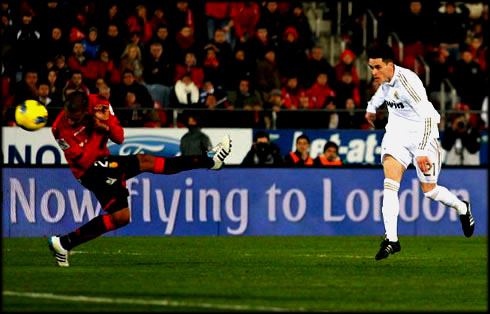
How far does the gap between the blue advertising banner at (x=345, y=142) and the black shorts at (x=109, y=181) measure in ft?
30.7

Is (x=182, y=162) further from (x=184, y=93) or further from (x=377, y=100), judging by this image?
(x=184, y=93)

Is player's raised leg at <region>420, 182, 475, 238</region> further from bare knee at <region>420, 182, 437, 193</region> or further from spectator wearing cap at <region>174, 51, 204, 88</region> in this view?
spectator wearing cap at <region>174, 51, 204, 88</region>

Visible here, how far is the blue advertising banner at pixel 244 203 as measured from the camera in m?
19.3

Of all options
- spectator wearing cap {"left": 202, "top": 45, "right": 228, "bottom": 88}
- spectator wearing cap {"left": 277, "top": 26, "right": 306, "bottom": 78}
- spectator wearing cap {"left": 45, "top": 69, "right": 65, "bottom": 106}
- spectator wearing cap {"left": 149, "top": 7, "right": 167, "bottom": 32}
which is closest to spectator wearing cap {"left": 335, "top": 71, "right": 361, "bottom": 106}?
spectator wearing cap {"left": 277, "top": 26, "right": 306, "bottom": 78}

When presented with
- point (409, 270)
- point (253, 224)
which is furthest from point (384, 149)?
point (253, 224)

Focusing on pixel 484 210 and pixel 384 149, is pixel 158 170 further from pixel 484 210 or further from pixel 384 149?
pixel 484 210

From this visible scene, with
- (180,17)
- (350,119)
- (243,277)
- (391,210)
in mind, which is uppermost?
(180,17)

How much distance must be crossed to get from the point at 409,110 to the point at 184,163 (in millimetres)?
2497

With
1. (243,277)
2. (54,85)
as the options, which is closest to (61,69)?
(54,85)

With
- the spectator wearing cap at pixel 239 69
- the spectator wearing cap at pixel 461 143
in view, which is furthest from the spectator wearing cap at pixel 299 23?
the spectator wearing cap at pixel 461 143

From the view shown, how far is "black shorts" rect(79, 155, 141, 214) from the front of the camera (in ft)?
42.3

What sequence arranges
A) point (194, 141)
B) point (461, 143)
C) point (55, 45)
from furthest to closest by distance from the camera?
1. point (461, 143)
2. point (55, 45)
3. point (194, 141)

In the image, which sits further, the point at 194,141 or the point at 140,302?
the point at 194,141

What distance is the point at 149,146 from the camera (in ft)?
71.5
